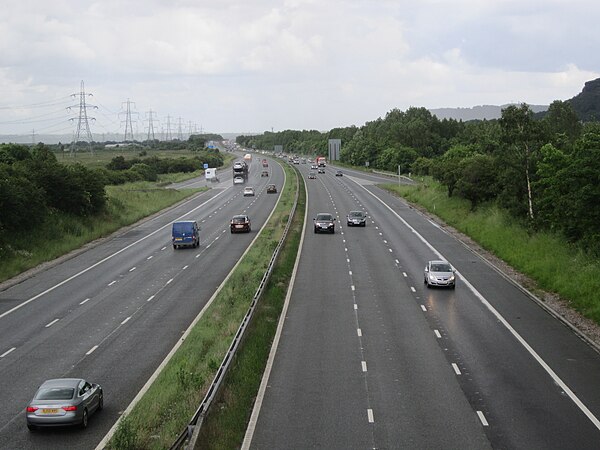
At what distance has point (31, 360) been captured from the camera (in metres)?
27.3

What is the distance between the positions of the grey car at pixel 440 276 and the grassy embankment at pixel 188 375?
9060 millimetres

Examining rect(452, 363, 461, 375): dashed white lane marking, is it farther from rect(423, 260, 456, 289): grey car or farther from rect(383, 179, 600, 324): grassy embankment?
rect(423, 260, 456, 289): grey car

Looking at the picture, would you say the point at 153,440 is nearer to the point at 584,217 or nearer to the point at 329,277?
the point at 329,277

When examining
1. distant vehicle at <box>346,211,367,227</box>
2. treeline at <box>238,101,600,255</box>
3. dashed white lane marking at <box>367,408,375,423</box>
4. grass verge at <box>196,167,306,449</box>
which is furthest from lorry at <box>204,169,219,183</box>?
dashed white lane marking at <box>367,408,375,423</box>

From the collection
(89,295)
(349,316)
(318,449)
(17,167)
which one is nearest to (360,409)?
(318,449)

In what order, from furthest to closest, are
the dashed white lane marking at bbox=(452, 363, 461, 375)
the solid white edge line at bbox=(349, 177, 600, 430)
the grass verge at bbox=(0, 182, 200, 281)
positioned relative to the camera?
the grass verge at bbox=(0, 182, 200, 281), the dashed white lane marking at bbox=(452, 363, 461, 375), the solid white edge line at bbox=(349, 177, 600, 430)

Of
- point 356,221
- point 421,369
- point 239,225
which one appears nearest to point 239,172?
point 356,221

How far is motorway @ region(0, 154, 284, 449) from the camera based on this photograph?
885 inches

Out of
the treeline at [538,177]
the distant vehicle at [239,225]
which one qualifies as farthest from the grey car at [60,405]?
the distant vehicle at [239,225]

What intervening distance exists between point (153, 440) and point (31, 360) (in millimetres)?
10732

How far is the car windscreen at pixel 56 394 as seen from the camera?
19672 mm

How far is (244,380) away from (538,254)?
28.2 meters

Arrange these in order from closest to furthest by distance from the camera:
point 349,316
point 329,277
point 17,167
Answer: point 349,316, point 329,277, point 17,167

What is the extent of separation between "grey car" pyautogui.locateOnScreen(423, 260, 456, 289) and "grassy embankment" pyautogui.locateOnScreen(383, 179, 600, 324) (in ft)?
15.9
